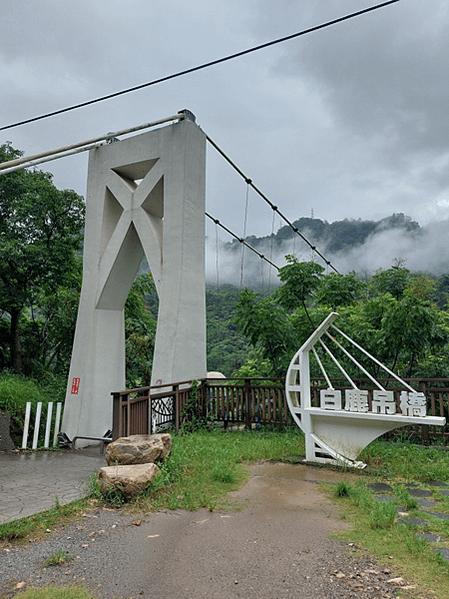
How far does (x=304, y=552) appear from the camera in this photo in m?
2.56

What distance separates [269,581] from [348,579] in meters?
0.43

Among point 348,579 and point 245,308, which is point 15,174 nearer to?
point 245,308

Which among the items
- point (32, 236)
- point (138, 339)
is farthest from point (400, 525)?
point (32, 236)

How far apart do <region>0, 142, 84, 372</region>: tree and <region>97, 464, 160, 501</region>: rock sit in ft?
19.8

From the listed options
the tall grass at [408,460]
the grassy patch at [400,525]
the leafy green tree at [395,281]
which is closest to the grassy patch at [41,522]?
the grassy patch at [400,525]

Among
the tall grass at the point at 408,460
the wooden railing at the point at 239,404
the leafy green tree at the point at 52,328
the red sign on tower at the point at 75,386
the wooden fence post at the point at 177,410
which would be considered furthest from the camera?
the leafy green tree at the point at 52,328

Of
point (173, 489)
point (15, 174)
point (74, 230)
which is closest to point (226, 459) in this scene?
point (173, 489)

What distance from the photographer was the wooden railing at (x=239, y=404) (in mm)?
5398

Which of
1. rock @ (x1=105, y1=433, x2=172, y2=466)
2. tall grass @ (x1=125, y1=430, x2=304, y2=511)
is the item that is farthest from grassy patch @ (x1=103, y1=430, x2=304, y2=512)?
rock @ (x1=105, y1=433, x2=172, y2=466)

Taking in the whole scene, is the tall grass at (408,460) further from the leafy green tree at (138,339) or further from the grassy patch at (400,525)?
the leafy green tree at (138,339)

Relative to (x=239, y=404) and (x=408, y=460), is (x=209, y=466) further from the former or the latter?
(x=239, y=404)

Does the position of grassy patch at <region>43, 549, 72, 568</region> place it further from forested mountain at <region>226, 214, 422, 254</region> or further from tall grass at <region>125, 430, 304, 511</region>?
forested mountain at <region>226, 214, 422, 254</region>

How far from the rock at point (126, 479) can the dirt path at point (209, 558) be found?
25 cm

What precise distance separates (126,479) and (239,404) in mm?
3559
